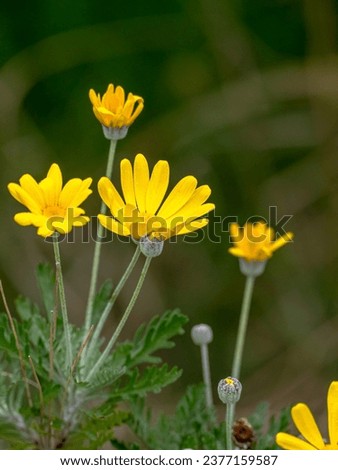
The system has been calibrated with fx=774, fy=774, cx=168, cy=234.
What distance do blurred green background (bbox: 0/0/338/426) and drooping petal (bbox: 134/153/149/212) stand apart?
4.16 ft

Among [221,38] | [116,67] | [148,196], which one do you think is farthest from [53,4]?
[148,196]

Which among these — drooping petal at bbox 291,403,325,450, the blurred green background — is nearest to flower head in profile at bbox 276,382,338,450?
drooping petal at bbox 291,403,325,450

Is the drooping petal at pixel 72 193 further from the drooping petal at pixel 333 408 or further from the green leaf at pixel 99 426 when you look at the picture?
the drooping petal at pixel 333 408

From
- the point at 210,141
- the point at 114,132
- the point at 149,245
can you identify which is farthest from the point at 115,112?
the point at 210,141

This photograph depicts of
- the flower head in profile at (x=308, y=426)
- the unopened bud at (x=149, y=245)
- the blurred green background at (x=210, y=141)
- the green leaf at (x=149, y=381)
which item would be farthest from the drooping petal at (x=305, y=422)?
the blurred green background at (x=210, y=141)

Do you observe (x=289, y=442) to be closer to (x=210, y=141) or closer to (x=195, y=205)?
(x=195, y=205)

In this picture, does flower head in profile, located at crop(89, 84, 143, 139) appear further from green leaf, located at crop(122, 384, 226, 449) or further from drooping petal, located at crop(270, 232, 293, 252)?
green leaf, located at crop(122, 384, 226, 449)

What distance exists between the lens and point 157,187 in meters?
1.08

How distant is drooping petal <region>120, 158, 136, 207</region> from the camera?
106 cm

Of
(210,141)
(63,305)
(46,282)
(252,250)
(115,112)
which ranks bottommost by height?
(63,305)

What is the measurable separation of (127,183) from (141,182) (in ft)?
0.06

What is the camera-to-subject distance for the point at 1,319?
1046 mm

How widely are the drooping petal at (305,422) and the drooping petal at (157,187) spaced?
1.10ft

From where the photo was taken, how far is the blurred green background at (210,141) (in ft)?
7.90
